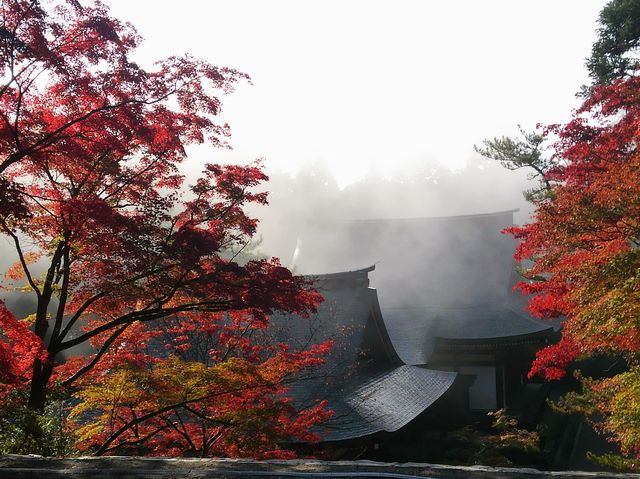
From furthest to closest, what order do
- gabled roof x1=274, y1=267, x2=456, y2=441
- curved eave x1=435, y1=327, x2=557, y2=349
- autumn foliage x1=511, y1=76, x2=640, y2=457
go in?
curved eave x1=435, y1=327, x2=557, y2=349, gabled roof x1=274, y1=267, x2=456, y2=441, autumn foliage x1=511, y1=76, x2=640, y2=457

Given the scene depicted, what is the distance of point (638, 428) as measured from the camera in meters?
6.20

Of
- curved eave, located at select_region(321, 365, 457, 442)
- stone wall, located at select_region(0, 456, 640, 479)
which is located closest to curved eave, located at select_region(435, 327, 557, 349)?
curved eave, located at select_region(321, 365, 457, 442)

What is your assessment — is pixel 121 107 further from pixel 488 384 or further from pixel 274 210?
pixel 274 210

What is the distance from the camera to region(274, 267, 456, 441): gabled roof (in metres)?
10.6

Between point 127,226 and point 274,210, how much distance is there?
67188 millimetres

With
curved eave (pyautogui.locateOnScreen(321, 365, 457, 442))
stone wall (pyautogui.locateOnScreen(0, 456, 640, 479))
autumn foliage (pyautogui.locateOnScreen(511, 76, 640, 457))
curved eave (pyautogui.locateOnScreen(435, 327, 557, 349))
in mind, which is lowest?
curved eave (pyautogui.locateOnScreen(321, 365, 457, 442))

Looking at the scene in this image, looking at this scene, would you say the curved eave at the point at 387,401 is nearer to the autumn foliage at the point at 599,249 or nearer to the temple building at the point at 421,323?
the temple building at the point at 421,323

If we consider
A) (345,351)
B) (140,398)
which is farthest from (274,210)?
(140,398)

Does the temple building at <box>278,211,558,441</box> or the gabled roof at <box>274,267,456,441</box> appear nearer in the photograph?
the gabled roof at <box>274,267,456,441</box>

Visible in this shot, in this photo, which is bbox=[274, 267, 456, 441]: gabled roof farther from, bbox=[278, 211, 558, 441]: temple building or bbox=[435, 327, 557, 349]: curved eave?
bbox=[435, 327, 557, 349]: curved eave

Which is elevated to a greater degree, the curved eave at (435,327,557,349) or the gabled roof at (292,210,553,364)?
the gabled roof at (292,210,553,364)

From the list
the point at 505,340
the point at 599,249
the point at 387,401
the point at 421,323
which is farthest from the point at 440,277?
the point at 599,249

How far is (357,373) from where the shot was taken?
13.6 m

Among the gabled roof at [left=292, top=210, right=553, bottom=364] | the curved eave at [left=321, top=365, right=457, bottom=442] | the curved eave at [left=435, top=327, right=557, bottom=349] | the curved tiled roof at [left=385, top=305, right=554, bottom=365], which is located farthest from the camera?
the gabled roof at [left=292, top=210, right=553, bottom=364]
